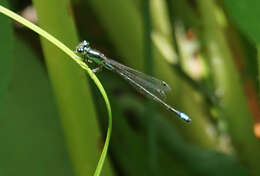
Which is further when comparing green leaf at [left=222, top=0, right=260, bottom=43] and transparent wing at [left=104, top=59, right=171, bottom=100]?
transparent wing at [left=104, top=59, right=171, bottom=100]

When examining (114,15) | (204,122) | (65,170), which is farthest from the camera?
(204,122)

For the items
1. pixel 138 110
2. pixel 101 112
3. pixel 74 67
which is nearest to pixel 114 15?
pixel 101 112

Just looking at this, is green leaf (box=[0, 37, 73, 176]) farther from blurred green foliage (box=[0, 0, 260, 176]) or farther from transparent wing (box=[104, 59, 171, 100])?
transparent wing (box=[104, 59, 171, 100])

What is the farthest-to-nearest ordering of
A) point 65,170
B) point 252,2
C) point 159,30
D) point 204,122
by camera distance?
point 159,30, point 204,122, point 65,170, point 252,2

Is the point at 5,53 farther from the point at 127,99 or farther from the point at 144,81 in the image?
the point at 127,99

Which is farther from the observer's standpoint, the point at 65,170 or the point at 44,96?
the point at 44,96

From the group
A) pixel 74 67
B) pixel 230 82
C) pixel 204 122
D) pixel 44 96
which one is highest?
pixel 74 67

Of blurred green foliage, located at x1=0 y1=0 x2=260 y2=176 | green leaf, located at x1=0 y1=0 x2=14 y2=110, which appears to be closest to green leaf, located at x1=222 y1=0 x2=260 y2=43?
blurred green foliage, located at x1=0 y1=0 x2=260 y2=176

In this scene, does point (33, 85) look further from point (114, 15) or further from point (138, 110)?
point (138, 110)

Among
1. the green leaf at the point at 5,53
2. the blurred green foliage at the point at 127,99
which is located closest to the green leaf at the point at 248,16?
the blurred green foliage at the point at 127,99
